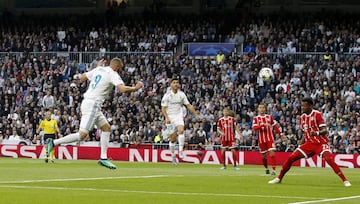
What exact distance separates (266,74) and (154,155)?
260 inches

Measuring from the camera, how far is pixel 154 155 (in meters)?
38.3

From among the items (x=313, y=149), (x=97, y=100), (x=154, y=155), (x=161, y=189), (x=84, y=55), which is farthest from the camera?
(x=84, y=55)

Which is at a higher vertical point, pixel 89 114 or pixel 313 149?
pixel 89 114

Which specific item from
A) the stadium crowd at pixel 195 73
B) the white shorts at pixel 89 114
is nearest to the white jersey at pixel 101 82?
the white shorts at pixel 89 114

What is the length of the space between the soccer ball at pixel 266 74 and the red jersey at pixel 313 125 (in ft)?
68.6

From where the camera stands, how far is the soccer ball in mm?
41272

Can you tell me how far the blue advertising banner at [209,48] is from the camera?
46719 millimetres

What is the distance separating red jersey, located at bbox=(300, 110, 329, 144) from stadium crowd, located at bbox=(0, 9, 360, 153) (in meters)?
16.8

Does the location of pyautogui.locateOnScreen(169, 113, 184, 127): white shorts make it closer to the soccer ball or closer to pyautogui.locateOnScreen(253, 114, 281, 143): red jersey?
pyautogui.locateOnScreen(253, 114, 281, 143): red jersey

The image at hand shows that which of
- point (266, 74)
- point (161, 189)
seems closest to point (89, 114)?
point (161, 189)

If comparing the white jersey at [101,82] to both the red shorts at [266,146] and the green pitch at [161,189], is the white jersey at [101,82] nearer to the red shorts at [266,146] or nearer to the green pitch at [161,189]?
the green pitch at [161,189]

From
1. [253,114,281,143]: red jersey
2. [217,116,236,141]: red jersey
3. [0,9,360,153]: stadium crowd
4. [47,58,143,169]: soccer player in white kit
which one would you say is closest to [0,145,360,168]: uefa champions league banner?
[0,9,360,153]: stadium crowd

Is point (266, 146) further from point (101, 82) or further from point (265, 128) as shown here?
point (101, 82)

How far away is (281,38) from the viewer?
4638 cm
